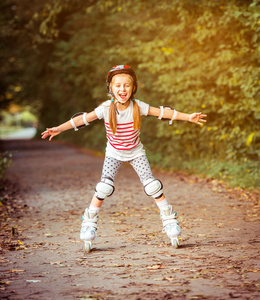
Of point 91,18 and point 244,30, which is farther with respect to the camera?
point 91,18

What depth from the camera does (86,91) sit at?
106ft

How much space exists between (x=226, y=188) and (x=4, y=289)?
7.52 m

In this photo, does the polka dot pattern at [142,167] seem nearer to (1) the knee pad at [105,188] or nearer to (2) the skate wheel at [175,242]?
(1) the knee pad at [105,188]

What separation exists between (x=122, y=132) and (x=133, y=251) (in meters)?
1.26

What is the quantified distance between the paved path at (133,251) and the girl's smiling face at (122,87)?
1.62 metres

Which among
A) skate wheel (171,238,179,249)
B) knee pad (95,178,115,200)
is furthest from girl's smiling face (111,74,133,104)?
skate wheel (171,238,179,249)

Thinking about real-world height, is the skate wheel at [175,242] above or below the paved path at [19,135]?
below

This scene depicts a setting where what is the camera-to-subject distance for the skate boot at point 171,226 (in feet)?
20.4

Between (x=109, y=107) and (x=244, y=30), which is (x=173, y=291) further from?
(x=244, y=30)

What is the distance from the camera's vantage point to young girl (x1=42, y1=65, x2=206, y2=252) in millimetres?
6246

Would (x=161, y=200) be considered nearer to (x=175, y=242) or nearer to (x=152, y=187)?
(x=152, y=187)

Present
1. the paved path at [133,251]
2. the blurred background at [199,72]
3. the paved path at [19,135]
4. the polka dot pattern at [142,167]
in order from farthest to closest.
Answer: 1. the paved path at [19,135]
2. the blurred background at [199,72]
3. the polka dot pattern at [142,167]
4. the paved path at [133,251]

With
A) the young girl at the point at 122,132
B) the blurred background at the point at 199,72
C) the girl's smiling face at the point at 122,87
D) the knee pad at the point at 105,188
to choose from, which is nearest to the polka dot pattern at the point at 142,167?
the young girl at the point at 122,132

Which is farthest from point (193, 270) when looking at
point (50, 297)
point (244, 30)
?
point (244, 30)
